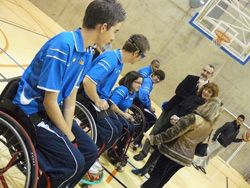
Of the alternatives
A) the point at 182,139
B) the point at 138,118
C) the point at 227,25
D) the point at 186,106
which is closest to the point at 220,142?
the point at 227,25

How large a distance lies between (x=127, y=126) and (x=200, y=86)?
1.30m

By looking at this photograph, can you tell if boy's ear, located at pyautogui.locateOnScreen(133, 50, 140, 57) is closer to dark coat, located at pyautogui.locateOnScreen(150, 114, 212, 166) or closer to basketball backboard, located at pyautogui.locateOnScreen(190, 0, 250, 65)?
dark coat, located at pyautogui.locateOnScreen(150, 114, 212, 166)

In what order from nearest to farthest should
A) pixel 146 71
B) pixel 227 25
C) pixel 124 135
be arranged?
pixel 124 135 → pixel 146 71 → pixel 227 25

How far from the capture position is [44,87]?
205 centimetres

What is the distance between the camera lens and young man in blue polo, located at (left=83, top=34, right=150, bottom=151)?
3166mm

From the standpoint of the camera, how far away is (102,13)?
219cm

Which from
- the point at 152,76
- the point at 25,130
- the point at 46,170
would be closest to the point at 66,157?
the point at 46,170

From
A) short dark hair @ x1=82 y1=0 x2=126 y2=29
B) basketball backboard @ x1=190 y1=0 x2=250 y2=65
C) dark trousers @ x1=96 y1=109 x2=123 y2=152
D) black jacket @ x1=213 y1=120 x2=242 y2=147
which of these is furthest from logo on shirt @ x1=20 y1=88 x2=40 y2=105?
basketball backboard @ x1=190 y1=0 x2=250 y2=65

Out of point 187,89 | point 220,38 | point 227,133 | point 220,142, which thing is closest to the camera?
point 187,89

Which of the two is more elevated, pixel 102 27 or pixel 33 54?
pixel 102 27

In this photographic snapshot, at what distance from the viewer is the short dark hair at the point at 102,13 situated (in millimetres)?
2180

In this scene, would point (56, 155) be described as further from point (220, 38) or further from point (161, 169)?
point (220, 38)

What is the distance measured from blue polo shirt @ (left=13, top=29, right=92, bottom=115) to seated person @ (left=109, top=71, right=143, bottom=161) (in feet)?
5.14

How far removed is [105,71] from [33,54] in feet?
12.9
